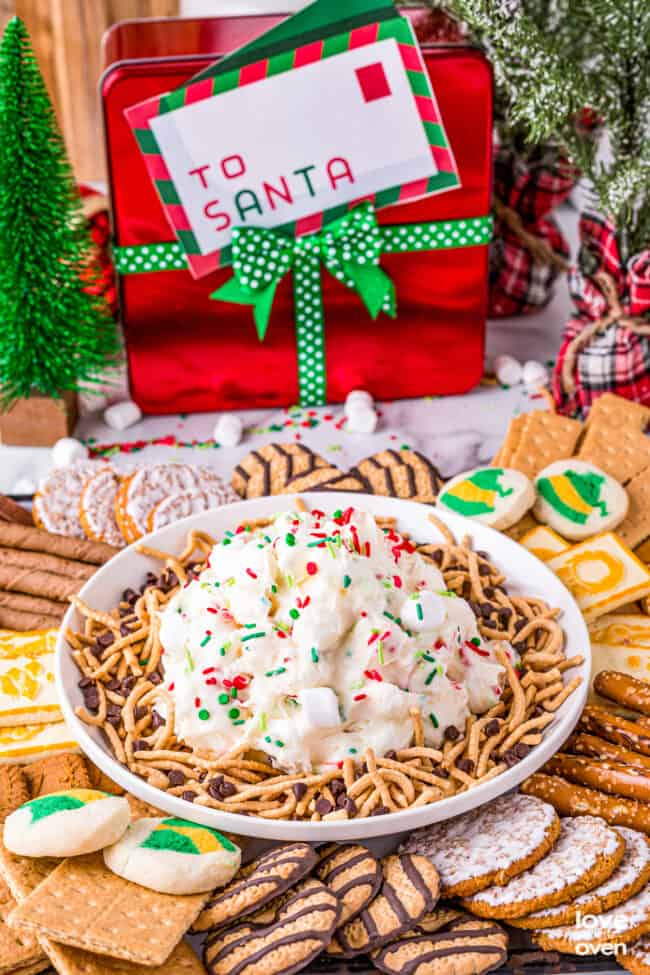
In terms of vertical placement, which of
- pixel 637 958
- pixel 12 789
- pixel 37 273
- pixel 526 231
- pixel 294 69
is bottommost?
pixel 637 958

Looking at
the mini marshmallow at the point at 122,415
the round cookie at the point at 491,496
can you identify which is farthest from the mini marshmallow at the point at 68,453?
A: the round cookie at the point at 491,496

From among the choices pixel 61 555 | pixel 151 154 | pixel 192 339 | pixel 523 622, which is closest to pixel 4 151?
pixel 151 154

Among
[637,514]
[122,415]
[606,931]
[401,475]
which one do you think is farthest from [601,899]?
[122,415]

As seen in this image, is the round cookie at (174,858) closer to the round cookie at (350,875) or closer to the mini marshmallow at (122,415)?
the round cookie at (350,875)

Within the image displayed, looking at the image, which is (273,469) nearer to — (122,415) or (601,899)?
(122,415)

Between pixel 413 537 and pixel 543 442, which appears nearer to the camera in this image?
pixel 413 537

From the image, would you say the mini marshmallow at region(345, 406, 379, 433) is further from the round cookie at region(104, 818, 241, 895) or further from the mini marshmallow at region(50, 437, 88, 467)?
the round cookie at region(104, 818, 241, 895)
